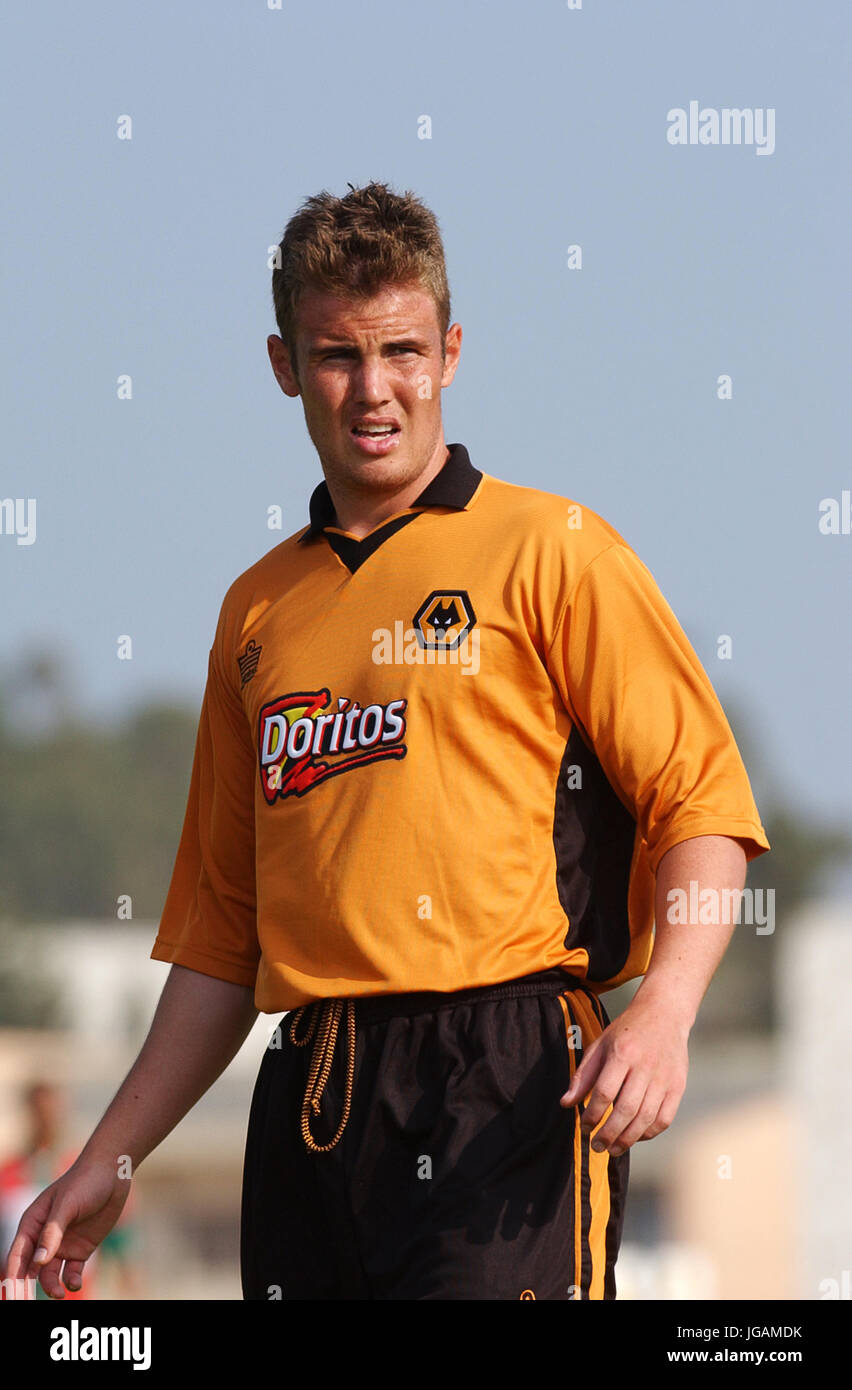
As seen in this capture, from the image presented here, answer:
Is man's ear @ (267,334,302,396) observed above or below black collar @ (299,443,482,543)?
above

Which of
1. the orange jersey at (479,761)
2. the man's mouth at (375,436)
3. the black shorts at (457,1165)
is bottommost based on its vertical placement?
the black shorts at (457,1165)

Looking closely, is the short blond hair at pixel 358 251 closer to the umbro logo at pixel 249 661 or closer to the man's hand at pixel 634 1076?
the umbro logo at pixel 249 661

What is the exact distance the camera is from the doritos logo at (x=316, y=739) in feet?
11.7

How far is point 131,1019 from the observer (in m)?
59.7

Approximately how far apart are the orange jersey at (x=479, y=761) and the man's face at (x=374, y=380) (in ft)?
0.35

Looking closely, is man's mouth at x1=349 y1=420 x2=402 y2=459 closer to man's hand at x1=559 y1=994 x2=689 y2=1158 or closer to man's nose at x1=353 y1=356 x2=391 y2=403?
man's nose at x1=353 y1=356 x2=391 y2=403

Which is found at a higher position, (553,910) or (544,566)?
(544,566)

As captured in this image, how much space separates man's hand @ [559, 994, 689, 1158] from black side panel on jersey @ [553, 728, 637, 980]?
0.34 metres

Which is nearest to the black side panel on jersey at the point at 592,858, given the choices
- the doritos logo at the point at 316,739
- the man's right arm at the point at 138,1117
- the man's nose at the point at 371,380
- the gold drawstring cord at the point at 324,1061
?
the doritos logo at the point at 316,739

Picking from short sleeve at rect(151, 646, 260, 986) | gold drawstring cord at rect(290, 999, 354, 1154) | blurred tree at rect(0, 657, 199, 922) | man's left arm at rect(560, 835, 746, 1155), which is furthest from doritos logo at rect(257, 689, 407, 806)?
blurred tree at rect(0, 657, 199, 922)

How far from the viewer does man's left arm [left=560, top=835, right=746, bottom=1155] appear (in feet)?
10.3
